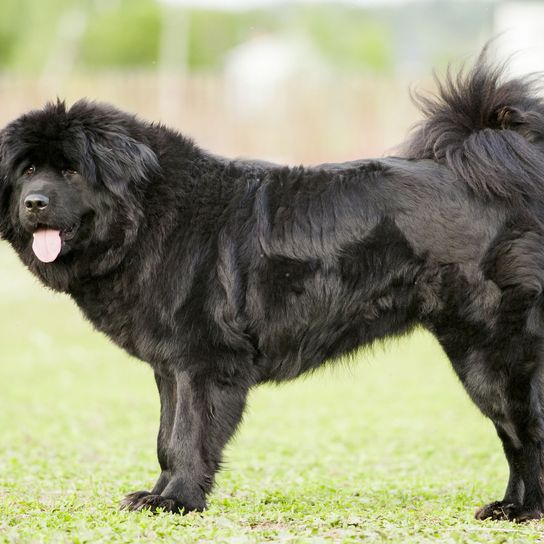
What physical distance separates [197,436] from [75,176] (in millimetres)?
1531

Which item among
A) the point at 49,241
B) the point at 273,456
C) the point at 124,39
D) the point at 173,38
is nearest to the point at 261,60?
the point at 173,38

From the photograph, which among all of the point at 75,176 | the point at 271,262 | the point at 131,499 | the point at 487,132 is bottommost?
the point at 131,499

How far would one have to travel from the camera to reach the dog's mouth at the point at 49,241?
4.92 m

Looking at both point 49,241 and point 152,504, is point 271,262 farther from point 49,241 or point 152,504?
point 152,504

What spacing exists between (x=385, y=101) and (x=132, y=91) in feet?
21.4

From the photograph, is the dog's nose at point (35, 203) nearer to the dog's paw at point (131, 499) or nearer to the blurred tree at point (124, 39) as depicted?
the dog's paw at point (131, 499)

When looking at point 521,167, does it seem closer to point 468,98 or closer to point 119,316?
point 468,98

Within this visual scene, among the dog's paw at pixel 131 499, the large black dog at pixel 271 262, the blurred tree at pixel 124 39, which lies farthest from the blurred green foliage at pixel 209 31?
the dog's paw at pixel 131 499

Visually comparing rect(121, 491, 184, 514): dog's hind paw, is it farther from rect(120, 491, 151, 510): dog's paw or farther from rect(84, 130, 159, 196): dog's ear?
rect(84, 130, 159, 196): dog's ear

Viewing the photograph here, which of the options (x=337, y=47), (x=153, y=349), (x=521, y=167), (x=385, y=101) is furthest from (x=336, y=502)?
(x=337, y=47)

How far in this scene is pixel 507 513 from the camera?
4828 millimetres

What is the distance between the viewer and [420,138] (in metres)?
5.34

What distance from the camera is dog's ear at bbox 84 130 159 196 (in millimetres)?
4941

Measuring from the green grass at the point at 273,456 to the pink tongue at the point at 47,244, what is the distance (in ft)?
4.28
